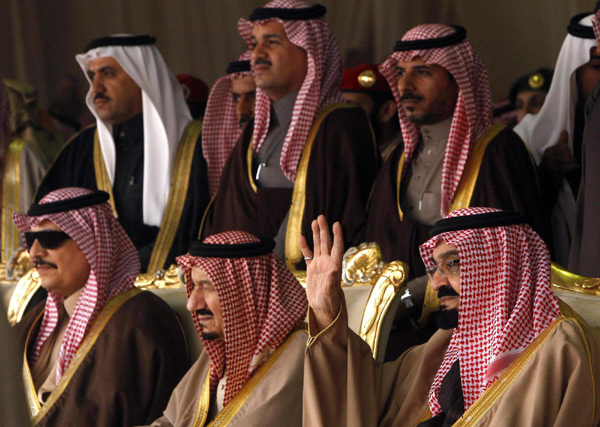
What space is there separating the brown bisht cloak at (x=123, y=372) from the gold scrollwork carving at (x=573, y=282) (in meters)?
1.28

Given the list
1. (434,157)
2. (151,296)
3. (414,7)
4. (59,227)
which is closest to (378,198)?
(434,157)

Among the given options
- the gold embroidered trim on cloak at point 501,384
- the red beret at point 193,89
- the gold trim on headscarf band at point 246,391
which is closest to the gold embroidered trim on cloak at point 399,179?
the gold trim on headscarf band at point 246,391

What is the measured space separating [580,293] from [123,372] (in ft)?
4.73

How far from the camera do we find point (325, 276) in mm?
2664

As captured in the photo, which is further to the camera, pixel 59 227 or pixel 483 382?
pixel 59 227

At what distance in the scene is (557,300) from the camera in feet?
7.80

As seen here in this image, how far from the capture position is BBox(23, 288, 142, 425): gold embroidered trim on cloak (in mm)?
3387

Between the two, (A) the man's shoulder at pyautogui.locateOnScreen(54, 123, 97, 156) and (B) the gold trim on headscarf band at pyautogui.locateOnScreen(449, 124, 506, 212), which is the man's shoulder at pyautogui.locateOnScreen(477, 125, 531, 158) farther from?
(A) the man's shoulder at pyautogui.locateOnScreen(54, 123, 97, 156)

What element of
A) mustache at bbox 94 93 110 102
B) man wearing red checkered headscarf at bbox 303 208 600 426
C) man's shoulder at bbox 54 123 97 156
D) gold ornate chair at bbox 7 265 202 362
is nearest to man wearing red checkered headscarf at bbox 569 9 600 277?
man wearing red checkered headscarf at bbox 303 208 600 426

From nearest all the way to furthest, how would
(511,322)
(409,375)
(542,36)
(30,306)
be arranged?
(511,322) → (409,375) → (30,306) → (542,36)

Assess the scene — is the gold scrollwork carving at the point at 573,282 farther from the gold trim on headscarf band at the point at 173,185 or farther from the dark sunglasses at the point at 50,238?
the gold trim on headscarf band at the point at 173,185

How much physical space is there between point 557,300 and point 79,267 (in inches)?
75.3

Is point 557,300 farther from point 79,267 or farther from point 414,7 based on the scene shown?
point 414,7

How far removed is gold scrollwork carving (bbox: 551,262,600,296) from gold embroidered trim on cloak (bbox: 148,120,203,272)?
201cm
